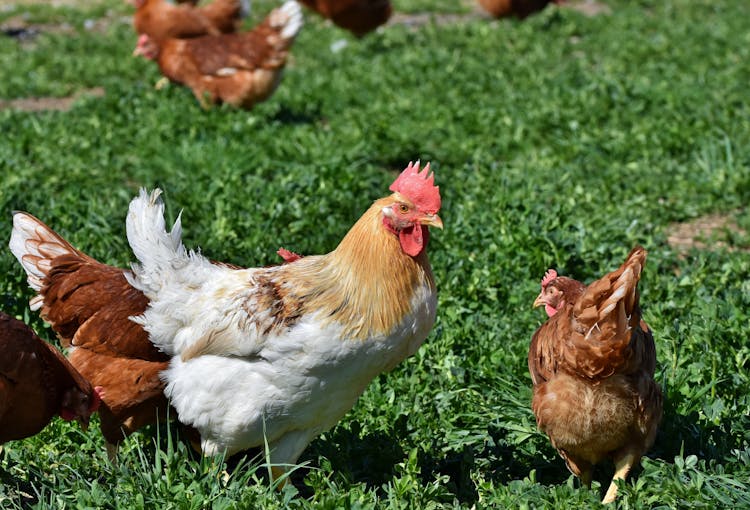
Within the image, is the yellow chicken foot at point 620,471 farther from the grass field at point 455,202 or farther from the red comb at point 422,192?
the red comb at point 422,192

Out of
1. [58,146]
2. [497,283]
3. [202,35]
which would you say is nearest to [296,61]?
[202,35]

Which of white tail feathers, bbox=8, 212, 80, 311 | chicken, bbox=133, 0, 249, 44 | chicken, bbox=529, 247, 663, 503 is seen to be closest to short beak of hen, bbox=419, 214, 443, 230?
chicken, bbox=529, 247, 663, 503

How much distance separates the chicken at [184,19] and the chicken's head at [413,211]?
6.45 metres

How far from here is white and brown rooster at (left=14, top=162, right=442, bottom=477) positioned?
12.2 feet

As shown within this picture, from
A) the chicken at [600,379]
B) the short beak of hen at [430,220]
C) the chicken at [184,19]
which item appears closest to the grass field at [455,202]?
the chicken at [600,379]

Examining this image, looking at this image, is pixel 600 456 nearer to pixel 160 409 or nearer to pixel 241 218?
pixel 160 409

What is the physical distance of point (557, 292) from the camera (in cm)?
420

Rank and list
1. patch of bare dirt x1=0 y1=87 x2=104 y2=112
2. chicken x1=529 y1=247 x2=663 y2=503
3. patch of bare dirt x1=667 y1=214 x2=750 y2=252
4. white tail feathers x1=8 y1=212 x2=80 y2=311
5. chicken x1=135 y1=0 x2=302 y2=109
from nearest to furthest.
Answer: chicken x1=529 y1=247 x2=663 y2=503, white tail feathers x1=8 y1=212 x2=80 y2=311, patch of bare dirt x1=667 y1=214 x2=750 y2=252, chicken x1=135 y1=0 x2=302 y2=109, patch of bare dirt x1=0 y1=87 x2=104 y2=112

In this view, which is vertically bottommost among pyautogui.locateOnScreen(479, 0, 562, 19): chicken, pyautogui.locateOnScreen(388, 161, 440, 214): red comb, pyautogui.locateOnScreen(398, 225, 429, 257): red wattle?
pyautogui.locateOnScreen(479, 0, 562, 19): chicken

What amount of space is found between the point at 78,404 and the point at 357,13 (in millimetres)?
9382

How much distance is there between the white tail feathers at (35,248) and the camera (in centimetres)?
434

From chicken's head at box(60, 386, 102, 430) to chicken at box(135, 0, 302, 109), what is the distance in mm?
5376

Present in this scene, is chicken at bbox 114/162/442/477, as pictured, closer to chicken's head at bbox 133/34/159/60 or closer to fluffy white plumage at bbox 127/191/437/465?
fluffy white plumage at bbox 127/191/437/465

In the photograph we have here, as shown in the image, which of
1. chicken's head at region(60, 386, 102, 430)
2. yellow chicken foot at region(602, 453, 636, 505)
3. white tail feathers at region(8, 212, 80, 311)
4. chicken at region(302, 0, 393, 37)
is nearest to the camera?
yellow chicken foot at region(602, 453, 636, 505)
